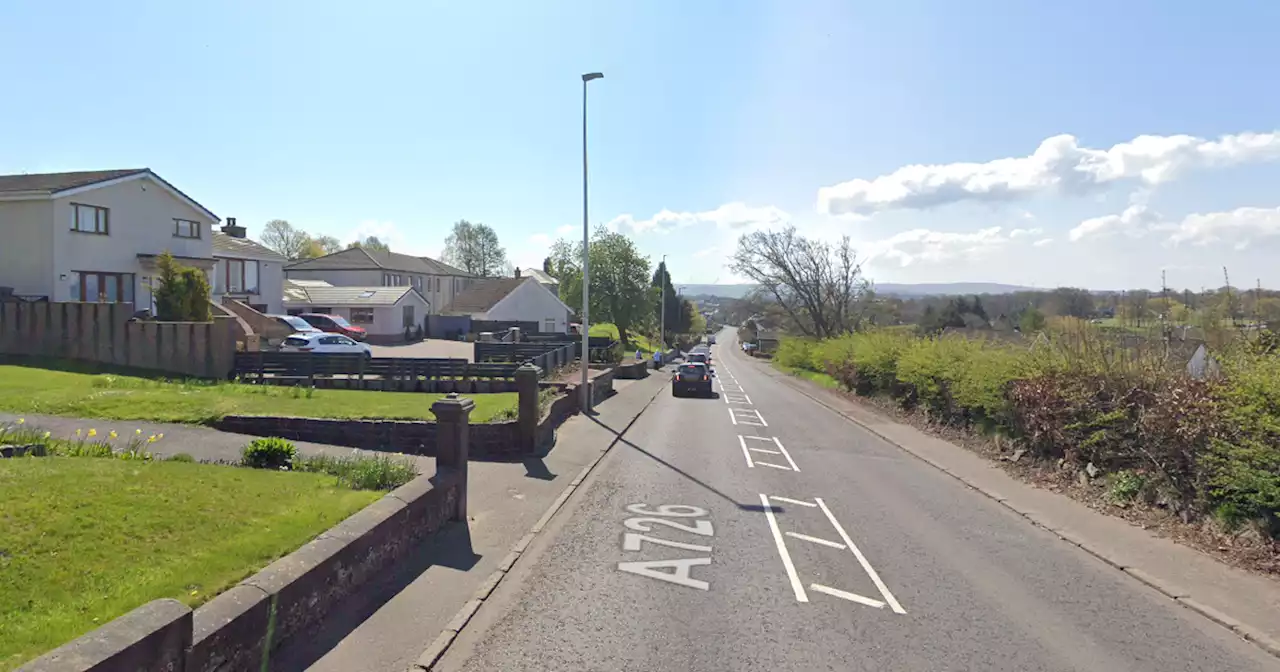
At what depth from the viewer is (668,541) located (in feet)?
34.1

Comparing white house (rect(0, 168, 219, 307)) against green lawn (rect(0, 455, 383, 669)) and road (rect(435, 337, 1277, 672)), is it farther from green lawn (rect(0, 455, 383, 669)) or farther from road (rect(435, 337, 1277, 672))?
road (rect(435, 337, 1277, 672))

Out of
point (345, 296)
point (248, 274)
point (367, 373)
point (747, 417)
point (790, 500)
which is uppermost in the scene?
point (248, 274)

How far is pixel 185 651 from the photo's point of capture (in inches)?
190

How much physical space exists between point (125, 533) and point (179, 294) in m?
23.5

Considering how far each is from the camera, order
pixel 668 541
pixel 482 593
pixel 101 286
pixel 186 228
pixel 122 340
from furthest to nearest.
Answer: pixel 186 228, pixel 101 286, pixel 122 340, pixel 668 541, pixel 482 593

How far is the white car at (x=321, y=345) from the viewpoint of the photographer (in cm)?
3312

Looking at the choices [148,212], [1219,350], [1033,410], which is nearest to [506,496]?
[1033,410]

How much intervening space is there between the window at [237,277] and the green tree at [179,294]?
49.4 ft

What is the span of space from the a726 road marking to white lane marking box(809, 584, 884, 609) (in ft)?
3.89

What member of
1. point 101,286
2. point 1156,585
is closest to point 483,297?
point 101,286

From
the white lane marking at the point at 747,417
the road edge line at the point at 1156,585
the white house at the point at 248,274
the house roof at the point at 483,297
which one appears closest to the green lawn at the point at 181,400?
the white lane marking at the point at 747,417

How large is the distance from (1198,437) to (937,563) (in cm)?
423

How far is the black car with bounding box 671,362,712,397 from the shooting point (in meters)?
36.3

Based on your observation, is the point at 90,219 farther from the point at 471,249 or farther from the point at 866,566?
the point at 471,249
